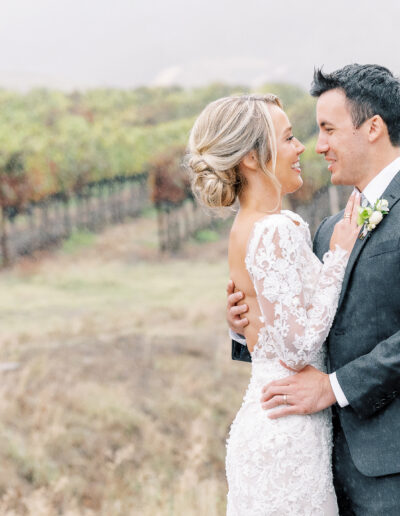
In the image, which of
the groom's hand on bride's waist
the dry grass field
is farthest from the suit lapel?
the dry grass field

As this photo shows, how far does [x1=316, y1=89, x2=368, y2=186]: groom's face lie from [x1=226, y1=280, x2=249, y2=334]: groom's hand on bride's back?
1.57 feet

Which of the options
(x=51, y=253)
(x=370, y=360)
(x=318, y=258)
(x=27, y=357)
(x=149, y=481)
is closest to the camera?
(x=370, y=360)

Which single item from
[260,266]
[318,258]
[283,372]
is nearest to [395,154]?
[318,258]

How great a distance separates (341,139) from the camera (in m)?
1.84

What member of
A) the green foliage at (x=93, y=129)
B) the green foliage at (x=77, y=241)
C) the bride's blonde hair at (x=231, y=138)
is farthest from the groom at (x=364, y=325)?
the green foliage at (x=77, y=241)

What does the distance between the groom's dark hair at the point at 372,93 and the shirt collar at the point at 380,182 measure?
80 millimetres

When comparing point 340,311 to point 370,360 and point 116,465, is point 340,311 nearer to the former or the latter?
point 370,360

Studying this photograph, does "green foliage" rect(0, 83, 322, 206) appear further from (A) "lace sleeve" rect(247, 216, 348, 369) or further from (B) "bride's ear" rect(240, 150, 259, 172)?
(A) "lace sleeve" rect(247, 216, 348, 369)

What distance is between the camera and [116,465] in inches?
189

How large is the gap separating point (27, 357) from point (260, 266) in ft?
13.6

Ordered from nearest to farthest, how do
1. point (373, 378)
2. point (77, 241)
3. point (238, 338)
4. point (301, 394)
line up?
point (373, 378) < point (301, 394) < point (238, 338) < point (77, 241)

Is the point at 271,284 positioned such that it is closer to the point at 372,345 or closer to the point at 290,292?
the point at 290,292

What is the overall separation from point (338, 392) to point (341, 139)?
A: 0.73 meters

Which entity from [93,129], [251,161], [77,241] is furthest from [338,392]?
[93,129]
